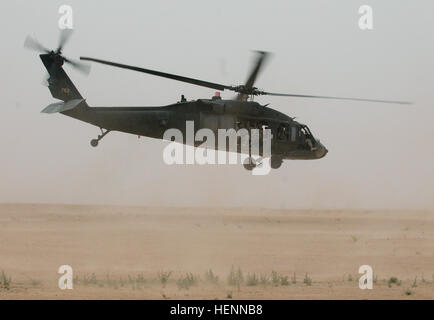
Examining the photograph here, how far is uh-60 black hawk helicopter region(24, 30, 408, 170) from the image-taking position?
35.0 metres

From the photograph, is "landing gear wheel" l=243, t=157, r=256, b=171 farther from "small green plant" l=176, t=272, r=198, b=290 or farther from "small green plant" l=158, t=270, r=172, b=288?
"small green plant" l=158, t=270, r=172, b=288

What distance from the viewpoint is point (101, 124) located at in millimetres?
35031

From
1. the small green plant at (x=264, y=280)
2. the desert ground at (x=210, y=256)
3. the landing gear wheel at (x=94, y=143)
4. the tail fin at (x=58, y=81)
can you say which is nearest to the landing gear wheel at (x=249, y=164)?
the desert ground at (x=210, y=256)

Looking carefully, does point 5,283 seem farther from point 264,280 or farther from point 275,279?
point 275,279

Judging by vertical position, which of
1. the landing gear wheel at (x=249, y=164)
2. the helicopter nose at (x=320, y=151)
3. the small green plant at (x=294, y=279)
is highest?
the helicopter nose at (x=320, y=151)

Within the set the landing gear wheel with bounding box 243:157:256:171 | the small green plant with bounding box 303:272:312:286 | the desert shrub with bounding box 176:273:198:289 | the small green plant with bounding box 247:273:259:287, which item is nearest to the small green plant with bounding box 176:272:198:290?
the desert shrub with bounding box 176:273:198:289

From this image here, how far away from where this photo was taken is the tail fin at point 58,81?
35.6m

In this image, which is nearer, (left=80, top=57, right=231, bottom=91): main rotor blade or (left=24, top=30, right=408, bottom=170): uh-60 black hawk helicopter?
(left=80, top=57, right=231, bottom=91): main rotor blade

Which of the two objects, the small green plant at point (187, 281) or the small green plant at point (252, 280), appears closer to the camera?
the small green plant at point (187, 281)

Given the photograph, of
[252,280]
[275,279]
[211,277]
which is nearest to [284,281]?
[275,279]

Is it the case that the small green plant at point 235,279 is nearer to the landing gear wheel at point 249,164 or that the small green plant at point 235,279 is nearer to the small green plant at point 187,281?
the small green plant at point 187,281

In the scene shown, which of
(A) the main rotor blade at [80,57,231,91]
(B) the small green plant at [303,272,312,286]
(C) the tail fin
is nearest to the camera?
(A) the main rotor blade at [80,57,231,91]
